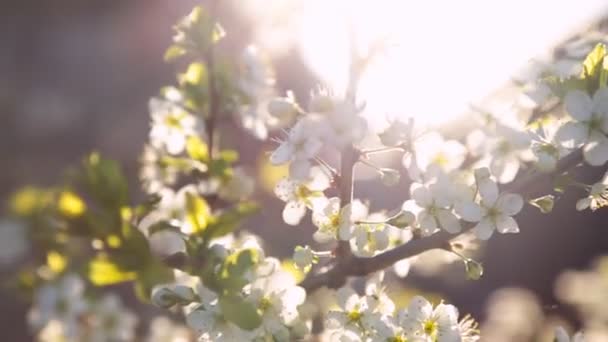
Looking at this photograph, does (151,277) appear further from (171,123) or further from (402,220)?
(171,123)

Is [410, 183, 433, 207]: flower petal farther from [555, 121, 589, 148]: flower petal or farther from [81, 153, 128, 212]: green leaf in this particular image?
[81, 153, 128, 212]: green leaf

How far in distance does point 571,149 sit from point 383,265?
1.10 ft

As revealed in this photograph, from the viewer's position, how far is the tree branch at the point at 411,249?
1.07 m

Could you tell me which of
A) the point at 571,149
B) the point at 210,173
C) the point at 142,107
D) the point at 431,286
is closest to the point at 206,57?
the point at 210,173

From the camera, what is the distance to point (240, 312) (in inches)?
36.8

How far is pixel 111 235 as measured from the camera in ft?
3.16

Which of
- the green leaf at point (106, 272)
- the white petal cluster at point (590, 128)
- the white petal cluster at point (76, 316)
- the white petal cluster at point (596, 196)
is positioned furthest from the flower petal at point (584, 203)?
the white petal cluster at point (76, 316)

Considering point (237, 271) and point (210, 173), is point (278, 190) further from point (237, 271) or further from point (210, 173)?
point (237, 271)

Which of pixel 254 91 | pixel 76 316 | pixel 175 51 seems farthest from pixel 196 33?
pixel 76 316

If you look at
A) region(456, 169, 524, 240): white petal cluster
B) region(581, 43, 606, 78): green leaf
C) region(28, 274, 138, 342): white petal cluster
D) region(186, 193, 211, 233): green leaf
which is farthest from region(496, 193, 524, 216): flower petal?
region(28, 274, 138, 342): white petal cluster

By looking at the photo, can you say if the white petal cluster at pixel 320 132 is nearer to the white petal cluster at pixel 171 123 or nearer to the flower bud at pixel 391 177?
the flower bud at pixel 391 177

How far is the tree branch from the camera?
1065 millimetres

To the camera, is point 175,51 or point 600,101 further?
point 175,51

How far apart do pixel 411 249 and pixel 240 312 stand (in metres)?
0.31
